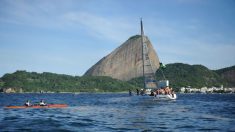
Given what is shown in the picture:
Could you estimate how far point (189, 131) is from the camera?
36.8m

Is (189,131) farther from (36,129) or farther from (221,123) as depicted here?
(36,129)

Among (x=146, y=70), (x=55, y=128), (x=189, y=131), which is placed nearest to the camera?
(x=189, y=131)

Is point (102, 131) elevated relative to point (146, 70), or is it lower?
lower

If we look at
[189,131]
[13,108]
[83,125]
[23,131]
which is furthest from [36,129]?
[13,108]

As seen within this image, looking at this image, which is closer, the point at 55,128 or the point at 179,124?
the point at 55,128

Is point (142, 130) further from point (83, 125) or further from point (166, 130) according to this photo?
point (83, 125)

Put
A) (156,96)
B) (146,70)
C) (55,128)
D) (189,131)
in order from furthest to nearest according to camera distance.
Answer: (146,70) → (156,96) → (55,128) → (189,131)

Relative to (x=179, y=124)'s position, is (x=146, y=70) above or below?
above

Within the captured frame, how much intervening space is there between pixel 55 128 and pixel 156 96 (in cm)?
7569

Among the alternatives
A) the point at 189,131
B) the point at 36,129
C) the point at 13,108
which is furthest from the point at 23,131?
the point at 13,108

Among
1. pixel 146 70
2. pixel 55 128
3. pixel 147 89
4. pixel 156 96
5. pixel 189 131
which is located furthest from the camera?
pixel 147 89

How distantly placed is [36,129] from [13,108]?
32561 mm

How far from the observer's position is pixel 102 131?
3700 cm

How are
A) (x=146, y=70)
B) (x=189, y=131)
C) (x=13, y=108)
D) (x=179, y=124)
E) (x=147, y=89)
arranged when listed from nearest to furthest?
1. (x=189, y=131)
2. (x=179, y=124)
3. (x=13, y=108)
4. (x=146, y=70)
5. (x=147, y=89)
